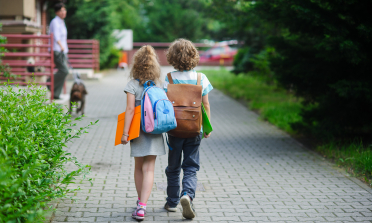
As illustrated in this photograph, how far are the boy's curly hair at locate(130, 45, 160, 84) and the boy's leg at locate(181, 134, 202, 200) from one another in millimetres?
713

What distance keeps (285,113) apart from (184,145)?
6.79 metres

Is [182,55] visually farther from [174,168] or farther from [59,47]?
[59,47]

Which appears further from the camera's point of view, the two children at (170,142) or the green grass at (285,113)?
the green grass at (285,113)

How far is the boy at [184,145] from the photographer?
4.19m

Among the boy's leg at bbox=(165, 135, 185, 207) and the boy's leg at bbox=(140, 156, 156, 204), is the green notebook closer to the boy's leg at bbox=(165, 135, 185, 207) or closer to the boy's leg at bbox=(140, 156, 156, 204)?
the boy's leg at bbox=(165, 135, 185, 207)

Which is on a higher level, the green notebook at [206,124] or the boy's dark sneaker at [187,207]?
the green notebook at [206,124]

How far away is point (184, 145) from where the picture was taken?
14.2 feet

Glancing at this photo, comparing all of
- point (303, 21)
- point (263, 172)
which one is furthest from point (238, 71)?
point (263, 172)

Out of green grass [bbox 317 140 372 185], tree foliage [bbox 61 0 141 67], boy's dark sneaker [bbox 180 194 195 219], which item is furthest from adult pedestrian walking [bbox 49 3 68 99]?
tree foliage [bbox 61 0 141 67]

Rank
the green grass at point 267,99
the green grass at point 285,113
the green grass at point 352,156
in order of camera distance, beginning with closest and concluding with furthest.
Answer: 1. the green grass at point 352,156
2. the green grass at point 285,113
3. the green grass at point 267,99

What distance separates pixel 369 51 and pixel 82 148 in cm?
484

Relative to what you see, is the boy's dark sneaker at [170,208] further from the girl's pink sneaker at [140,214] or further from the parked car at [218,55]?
the parked car at [218,55]

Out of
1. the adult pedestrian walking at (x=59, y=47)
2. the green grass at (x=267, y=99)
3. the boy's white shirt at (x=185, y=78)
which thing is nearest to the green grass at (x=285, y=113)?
the green grass at (x=267, y=99)

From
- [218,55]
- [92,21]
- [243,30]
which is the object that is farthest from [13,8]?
[218,55]
